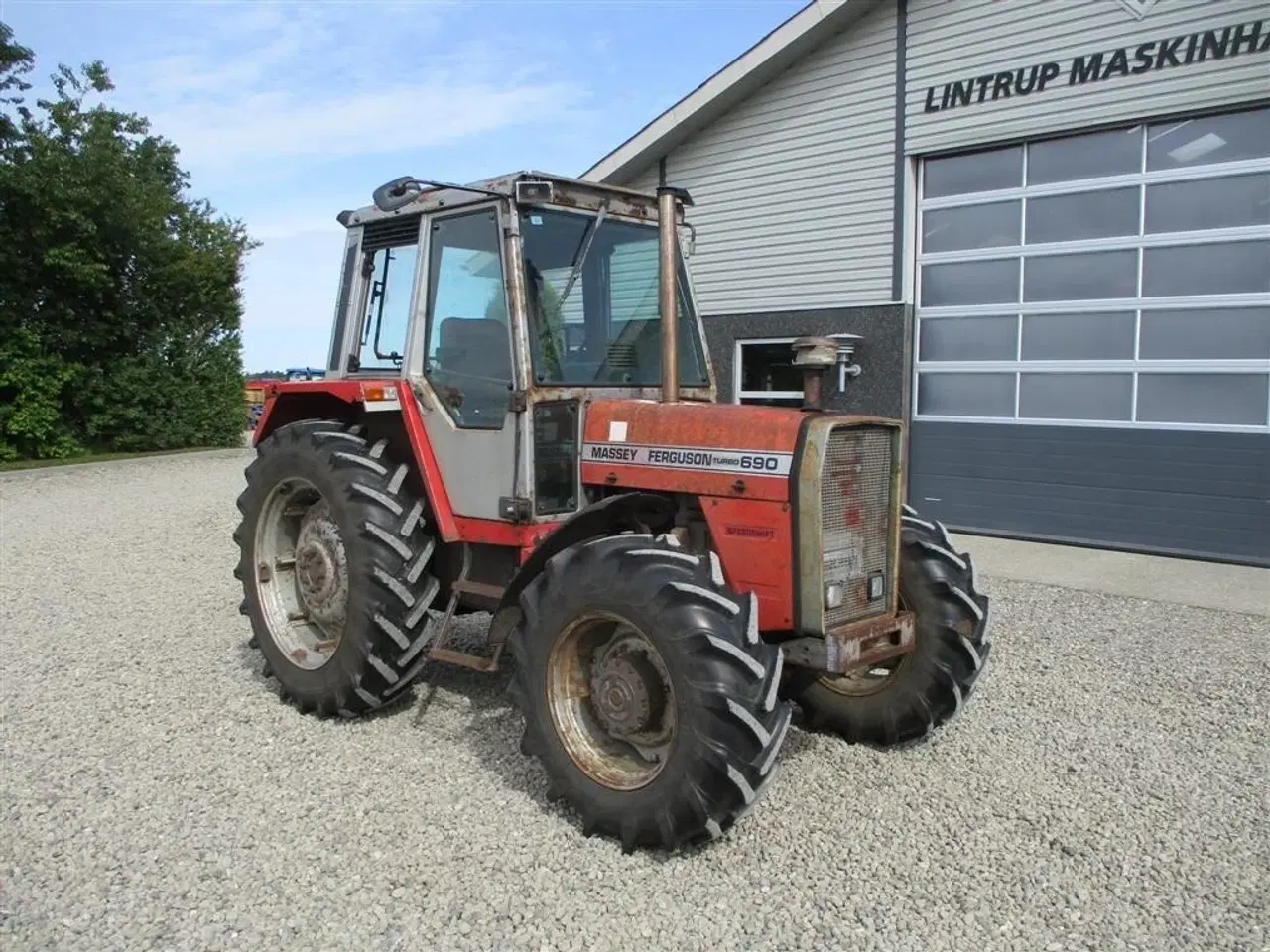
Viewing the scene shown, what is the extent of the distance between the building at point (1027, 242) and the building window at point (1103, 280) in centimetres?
2

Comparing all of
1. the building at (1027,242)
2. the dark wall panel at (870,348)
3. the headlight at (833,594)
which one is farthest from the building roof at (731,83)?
the headlight at (833,594)

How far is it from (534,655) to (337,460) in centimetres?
149

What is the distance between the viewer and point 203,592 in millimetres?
7605

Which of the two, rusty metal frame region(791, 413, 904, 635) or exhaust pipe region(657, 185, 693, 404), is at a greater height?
exhaust pipe region(657, 185, 693, 404)

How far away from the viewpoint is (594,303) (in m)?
4.38

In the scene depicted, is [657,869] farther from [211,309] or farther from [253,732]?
[211,309]

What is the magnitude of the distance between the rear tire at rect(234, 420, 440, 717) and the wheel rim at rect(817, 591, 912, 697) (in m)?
1.79

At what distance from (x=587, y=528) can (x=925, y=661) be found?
146 centimetres

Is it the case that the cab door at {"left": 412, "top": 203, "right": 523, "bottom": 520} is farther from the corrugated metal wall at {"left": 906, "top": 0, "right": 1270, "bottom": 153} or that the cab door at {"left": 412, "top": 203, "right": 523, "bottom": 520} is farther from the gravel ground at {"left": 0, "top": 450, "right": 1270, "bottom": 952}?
the corrugated metal wall at {"left": 906, "top": 0, "right": 1270, "bottom": 153}

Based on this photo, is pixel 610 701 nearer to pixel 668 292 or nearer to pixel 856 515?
pixel 856 515

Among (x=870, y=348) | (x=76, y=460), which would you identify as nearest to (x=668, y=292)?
(x=870, y=348)

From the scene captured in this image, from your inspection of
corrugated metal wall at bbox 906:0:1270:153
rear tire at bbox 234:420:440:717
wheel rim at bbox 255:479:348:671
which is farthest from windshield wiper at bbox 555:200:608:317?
corrugated metal wall at bbox 906:0:1270:153

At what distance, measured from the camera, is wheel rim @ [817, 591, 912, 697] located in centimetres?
425

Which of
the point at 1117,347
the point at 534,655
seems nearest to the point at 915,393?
the point at 1117,347
